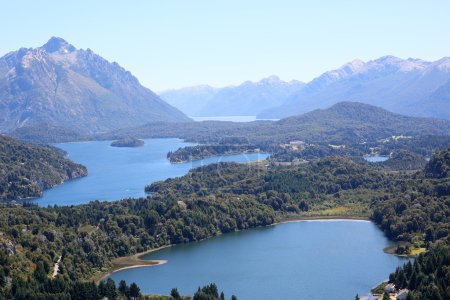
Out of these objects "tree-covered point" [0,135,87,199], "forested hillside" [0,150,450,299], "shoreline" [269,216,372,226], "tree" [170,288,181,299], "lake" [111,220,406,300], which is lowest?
"lake" [111,220,406,300]

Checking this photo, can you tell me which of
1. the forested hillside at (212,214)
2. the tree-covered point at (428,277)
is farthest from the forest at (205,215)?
the tree-covered point at (428,277)

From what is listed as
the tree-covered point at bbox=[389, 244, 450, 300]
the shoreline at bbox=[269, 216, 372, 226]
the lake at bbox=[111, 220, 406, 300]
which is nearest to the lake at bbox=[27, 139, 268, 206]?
the shoreline at bbox=[269, 216, 372, 226]

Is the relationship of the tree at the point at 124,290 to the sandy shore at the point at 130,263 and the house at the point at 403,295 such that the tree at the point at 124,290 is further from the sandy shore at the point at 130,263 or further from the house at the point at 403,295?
the house at the point at 403,295

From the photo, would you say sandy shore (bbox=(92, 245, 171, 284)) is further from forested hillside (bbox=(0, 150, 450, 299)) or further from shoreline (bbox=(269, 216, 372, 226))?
shoreline (bbox=(269, 216, 372, 226))

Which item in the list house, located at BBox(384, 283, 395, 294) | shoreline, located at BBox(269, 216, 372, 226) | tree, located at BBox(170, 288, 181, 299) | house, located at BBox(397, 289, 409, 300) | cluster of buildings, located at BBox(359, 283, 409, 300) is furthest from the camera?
shoreline, located at BBox(269, 216, 372, 226)

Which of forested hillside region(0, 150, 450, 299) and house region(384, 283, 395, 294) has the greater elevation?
forested hillside region(0, 150, 450, 299)

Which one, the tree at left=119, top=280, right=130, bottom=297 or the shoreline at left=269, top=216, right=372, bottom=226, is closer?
the tree at left=119, top=280, right=130, bottom=297

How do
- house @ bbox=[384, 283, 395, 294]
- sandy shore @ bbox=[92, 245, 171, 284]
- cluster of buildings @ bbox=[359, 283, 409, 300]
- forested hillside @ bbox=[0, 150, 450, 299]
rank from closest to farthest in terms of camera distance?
cluster of buildings @ bbox=[359, 283, 409, 300], house @ bbox=[384, 283, 395, 294], forested hillside @ bbox=[0, 150, 450, 299], sandy shore @ bbox=[92, 245, 171, 284]

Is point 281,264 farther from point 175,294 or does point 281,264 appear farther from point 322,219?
point 322,219
